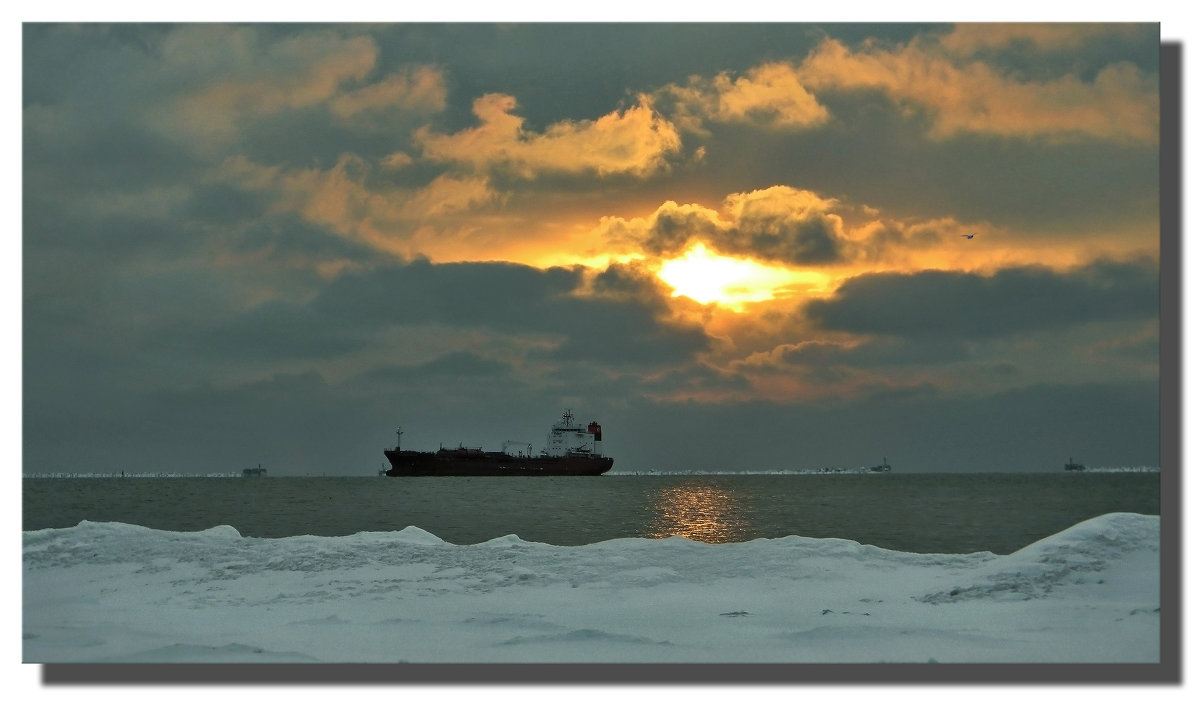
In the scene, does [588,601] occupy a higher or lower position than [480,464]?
higher

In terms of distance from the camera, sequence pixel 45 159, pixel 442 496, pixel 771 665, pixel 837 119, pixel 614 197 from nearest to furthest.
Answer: pixel 771 665, pixel 45 159, pixel 837 119, pixel 614 197, pixel 442 496

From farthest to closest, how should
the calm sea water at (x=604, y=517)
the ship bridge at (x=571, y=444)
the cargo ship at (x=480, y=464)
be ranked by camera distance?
1. the cargo ship at (x=480, y=464)
2. the ship bridge at (x=571, y=444)
3. the calm sea water at (x=604, y=517)

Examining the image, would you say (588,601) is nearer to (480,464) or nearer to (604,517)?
(604,517)

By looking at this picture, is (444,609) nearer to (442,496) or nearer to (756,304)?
(756,304)

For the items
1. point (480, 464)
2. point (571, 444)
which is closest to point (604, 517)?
point (571, 444)

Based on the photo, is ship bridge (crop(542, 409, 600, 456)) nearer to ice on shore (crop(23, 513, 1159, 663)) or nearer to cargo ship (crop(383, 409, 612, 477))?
cargo ship (crop(383, 409, 612, 477))

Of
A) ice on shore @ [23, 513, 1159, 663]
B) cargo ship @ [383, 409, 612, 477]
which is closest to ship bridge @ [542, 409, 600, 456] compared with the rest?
cargo ship @ [383, 409, 612, 477]

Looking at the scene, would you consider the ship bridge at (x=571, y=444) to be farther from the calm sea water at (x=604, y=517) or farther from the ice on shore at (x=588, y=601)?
the ice on shore at (x=588, y=601)

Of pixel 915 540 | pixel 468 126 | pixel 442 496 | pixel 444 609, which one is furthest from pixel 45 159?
pixel 442 496

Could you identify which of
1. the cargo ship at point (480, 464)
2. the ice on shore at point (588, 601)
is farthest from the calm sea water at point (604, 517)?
the cargo ship at point (480, 464)
